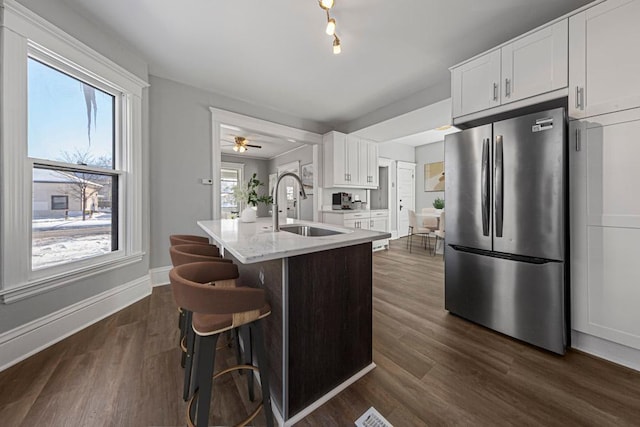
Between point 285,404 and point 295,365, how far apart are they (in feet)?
0.57

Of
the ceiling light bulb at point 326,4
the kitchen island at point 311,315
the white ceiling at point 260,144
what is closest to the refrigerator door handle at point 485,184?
the kitchen island at point 311,315

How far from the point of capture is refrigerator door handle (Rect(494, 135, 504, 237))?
6.16ft

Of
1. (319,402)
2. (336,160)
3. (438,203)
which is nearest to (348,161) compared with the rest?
(336,160)

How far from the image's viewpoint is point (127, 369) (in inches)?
59.2

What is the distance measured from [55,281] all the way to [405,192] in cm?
703

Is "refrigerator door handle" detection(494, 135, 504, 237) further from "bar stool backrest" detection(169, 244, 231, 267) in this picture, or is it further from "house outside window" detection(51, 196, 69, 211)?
"house outside window" detection(51, 196, 69, 211)

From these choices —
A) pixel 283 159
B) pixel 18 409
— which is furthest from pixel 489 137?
pixel 283 159

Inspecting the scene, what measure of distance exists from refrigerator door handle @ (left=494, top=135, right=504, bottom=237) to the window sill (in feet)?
11.8

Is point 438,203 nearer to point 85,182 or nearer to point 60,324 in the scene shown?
point 85,182

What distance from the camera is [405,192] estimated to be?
6.94 metres

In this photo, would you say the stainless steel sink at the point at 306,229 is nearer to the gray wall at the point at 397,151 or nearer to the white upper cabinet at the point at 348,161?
the white upper cabinet at the point at 348,161

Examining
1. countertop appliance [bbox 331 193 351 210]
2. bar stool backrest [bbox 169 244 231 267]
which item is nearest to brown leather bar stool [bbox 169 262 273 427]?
bar stool backrest [bbox 169 244 231 267]

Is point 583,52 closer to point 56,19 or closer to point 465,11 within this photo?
point 465,11

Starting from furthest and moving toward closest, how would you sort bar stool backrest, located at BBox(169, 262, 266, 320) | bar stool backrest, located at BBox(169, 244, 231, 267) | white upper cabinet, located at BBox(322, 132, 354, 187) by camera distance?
white upper cabinet, located at BBox(322, 132, 354, 187) → bar stool backrest, located at BBox(169, 244, 231, 267) → bar stool backrest, located at BBox(169, 262, 266, 320)
